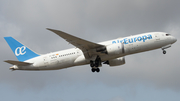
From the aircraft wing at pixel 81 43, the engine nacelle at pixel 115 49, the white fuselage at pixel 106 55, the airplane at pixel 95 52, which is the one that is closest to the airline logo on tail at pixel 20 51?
the airplane at pixel 95 52

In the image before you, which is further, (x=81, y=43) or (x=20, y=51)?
(x=20, y=51)

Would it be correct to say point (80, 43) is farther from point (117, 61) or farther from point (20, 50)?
point (20, 50)

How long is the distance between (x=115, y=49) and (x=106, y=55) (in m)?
2.28

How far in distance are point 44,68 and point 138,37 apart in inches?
603

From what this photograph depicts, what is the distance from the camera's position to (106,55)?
3778 cm

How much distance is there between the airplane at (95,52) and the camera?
36625mm

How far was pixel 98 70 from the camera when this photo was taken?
41.7m

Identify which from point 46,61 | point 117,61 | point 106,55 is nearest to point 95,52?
point 106,55

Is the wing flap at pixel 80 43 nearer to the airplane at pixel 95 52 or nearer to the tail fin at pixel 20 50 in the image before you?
the airplane at pixel 95 52

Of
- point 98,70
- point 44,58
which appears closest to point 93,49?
point 98,70

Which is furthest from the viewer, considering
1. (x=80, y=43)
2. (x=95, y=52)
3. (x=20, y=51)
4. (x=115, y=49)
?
(x=20, y=51)

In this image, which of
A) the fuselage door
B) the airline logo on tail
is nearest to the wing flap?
the fuselage door

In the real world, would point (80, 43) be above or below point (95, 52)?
above

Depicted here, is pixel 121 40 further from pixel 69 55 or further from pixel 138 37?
pixel 69 55
